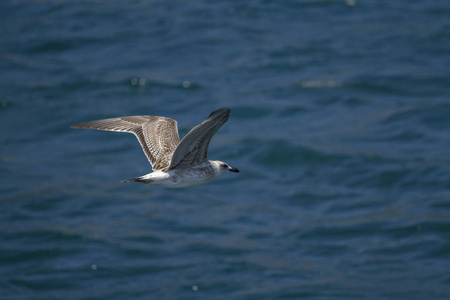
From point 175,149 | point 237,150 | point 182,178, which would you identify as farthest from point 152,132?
point 237,150

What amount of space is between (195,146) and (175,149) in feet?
0.72

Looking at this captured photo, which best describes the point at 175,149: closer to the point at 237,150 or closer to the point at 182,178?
the point at 182,178

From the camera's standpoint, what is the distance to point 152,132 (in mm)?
9281

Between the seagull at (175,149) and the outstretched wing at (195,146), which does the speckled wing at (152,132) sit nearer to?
the seagull at (175,149)

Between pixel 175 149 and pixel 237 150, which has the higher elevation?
pixel 175 149

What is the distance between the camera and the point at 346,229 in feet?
50.2

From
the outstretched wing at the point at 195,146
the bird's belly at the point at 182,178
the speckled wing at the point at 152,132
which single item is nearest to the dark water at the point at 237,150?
the speckled wing at the point at 152,132

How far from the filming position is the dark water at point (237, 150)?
14766mm

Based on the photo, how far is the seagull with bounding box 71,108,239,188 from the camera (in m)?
7.74

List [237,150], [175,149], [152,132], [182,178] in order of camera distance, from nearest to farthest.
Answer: [175,149] < [182,178] < [152,132] < [237,150]

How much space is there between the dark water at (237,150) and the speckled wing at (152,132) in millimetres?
5530

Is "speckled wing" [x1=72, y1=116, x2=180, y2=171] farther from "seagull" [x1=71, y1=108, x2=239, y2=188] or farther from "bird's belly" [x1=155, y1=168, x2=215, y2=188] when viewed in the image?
"bird's belly" [x1=155, y1=168, x2=215, y2=188]

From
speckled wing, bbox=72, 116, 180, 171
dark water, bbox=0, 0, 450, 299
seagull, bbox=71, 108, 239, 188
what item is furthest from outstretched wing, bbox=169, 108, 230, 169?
dark water, bbox=0, 0, 450, 299

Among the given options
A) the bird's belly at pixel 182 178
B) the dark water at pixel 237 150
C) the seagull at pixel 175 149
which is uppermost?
the seagull at pixel 175 149
